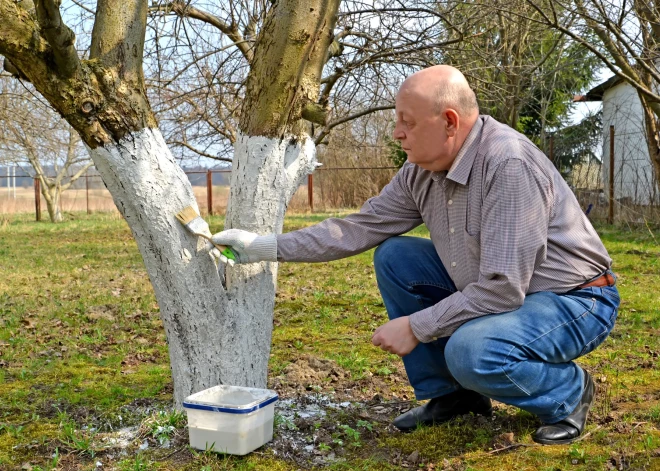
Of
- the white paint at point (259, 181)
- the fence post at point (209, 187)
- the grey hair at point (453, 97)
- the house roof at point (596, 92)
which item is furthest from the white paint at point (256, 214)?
the house roof at point (596, 92)

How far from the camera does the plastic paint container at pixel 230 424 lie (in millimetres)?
2508

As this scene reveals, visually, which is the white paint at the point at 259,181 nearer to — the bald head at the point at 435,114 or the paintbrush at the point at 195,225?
the paintbrush at the point at 195,225

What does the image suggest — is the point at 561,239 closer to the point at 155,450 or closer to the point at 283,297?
the point at 155,450

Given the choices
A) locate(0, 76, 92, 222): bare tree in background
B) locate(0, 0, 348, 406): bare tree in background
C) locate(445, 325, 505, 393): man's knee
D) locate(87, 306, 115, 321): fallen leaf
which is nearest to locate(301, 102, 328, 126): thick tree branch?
locate(0, 0, 348, 406): bare tree in background

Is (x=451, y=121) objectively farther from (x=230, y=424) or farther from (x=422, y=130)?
(x=230, y=424)

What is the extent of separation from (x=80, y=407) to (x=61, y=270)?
5.52 meters

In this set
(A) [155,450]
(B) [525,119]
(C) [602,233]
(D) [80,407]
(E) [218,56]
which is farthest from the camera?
(B) [525,119]

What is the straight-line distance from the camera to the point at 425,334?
2.54 metres

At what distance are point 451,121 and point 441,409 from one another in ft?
4.08

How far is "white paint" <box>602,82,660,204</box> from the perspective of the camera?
36.3ft

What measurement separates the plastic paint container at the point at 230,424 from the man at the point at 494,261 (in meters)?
0.52

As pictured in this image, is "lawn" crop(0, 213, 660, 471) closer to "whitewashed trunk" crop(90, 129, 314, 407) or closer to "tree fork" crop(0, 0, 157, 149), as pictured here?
"whitewashed trunk" crop(90, 129, 314, 407)

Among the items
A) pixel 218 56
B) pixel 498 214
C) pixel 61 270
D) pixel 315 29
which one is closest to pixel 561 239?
pixel 498 214

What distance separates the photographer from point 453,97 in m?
2.57
